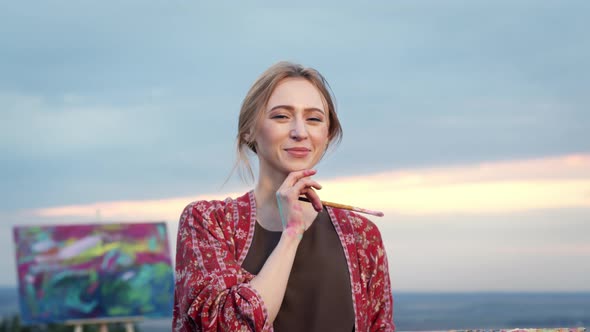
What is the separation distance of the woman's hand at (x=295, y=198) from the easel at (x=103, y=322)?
4.43 meters

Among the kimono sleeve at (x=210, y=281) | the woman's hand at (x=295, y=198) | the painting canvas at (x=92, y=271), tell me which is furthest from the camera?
the painting canvas at (x=92, y=271)

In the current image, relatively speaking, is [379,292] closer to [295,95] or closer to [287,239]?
[287,239]

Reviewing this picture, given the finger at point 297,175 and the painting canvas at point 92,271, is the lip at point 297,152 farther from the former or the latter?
the painting canvas at point 92,271

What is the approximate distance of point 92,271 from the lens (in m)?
5.99

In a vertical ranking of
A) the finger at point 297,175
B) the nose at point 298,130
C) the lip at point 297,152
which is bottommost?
the finger at point 297,175

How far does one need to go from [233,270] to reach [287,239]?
0.54 feet

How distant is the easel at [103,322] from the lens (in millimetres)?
5902

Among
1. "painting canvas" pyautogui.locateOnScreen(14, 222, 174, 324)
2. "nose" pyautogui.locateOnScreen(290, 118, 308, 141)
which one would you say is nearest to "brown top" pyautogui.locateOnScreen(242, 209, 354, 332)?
"nose" pyautogui.locateOnScreen(290, 118, 308, 141)

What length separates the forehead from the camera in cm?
199

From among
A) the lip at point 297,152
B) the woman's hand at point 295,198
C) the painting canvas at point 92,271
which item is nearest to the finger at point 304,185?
the woman's hand at point 295,198

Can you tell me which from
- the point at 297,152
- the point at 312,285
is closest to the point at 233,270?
the point at 312,285

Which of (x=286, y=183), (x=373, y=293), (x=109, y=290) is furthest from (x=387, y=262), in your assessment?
(x=109, y=290)

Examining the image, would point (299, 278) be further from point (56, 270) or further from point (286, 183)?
point (56, 270)

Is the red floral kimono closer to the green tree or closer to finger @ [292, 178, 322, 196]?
finger @ [292, 178, 322, 196]
